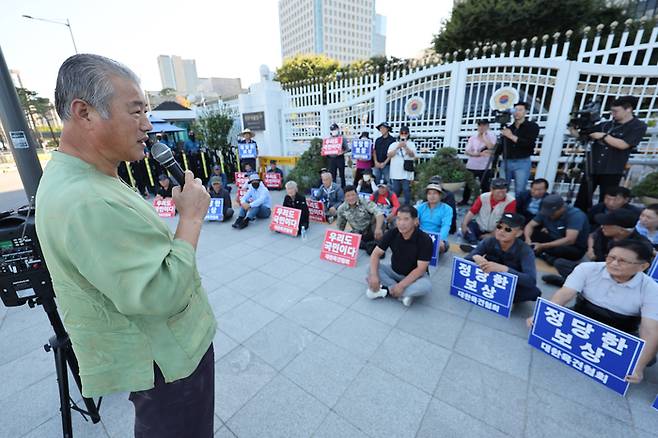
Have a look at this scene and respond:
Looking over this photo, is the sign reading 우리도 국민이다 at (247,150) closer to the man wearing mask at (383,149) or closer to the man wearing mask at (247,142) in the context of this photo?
the man wearing mask at (247,142)

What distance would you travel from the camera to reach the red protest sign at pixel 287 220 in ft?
17.3

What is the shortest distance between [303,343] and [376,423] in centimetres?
94

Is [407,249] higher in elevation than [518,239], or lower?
lower

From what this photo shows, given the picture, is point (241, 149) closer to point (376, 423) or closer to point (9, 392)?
point (9, 392)

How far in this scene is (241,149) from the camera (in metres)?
9.06

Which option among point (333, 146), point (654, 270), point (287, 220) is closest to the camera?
point (654, 270)

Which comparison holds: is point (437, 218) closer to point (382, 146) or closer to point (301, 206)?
point (301, 206)

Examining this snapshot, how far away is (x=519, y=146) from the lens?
5.05m

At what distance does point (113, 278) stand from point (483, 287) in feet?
10.3

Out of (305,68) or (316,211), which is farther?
(305,68)

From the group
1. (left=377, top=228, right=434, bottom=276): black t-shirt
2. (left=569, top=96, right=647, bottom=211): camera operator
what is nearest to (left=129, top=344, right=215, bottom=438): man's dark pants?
(left=377, top=228, right=434, bottom=276): black t-shirt

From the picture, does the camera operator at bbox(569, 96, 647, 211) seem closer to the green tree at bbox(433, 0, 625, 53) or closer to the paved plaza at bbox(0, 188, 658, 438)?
the paved plaza at bbox(0, 188, 658, 438)

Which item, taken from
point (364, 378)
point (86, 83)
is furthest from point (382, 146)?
point (86, 83)

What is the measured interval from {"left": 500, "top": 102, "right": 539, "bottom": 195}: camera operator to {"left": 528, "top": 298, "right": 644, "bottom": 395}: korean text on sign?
3.33m
